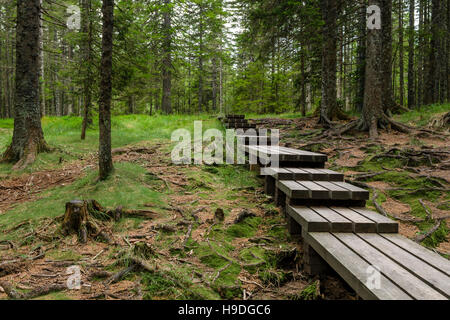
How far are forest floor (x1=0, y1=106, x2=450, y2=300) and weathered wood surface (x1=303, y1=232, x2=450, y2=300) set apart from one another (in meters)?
0.40

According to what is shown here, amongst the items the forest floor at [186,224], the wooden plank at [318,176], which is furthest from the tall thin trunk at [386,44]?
the wooden plank at [318,176]

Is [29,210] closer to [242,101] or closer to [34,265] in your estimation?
[34,265]

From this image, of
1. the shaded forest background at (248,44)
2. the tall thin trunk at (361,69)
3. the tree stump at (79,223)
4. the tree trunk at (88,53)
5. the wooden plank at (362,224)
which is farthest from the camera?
the tall thin trunk at (361,69)

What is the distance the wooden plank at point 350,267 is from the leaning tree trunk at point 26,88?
6772 mm

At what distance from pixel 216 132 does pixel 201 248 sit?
7.15m

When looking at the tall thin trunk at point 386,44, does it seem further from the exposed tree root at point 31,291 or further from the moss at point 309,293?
the exposed tree root at point 31,291

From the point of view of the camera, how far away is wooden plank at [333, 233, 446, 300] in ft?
5.43

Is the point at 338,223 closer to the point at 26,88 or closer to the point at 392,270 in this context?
the point at 392,270

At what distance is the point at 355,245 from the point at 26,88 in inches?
306

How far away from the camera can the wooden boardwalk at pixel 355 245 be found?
1.75 meters

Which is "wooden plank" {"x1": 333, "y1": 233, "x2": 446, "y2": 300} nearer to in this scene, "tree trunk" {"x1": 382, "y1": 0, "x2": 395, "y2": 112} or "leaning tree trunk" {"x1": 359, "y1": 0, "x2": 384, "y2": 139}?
"leaning tree trunk" {"x1": 359, "y1": 0, "x2": 384, "y2": 139}

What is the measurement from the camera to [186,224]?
3.71 meters
